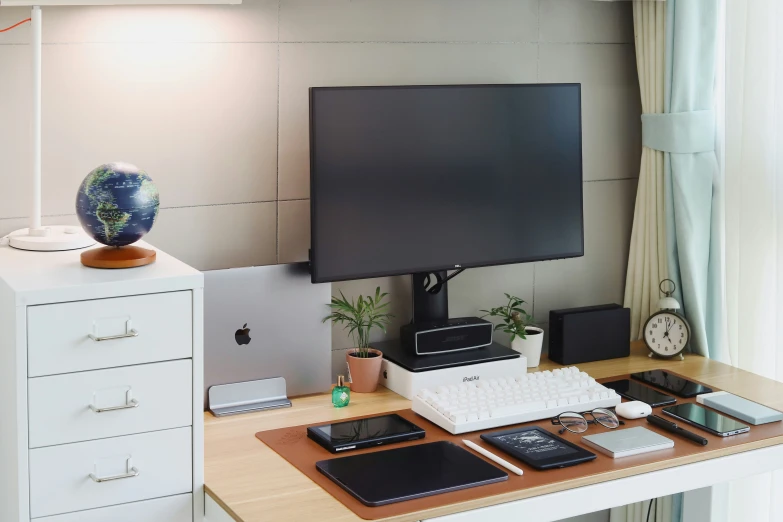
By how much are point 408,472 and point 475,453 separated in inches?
6.6

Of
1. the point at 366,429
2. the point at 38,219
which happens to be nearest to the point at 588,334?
the point at 366,429

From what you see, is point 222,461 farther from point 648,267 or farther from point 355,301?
A: point 648,267

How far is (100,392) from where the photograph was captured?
1.67 metres

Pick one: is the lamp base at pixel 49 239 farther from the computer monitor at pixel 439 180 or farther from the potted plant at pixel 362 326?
the potted plant at pixel 362 326

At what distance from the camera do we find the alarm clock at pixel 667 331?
8.34ft

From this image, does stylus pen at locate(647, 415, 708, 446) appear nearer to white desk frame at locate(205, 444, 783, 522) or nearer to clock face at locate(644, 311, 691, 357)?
white desk frame at locate(205, 444, 783, 522)

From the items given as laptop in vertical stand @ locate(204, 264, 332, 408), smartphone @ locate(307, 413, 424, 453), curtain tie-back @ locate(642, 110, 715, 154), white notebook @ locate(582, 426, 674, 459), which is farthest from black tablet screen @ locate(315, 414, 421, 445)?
curtain tie-back @ locate(642, 110, 715, 154)

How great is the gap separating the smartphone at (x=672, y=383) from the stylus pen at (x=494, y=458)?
0.59 metres

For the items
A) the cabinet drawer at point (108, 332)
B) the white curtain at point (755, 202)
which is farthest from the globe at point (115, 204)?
the white curtain at point (755, 202)

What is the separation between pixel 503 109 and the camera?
2334mm

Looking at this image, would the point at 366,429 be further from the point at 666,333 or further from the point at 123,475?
the point at 666,333

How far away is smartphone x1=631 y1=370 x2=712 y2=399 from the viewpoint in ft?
7.41

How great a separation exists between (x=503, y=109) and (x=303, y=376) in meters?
0.76

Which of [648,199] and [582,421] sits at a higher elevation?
[648,199]
